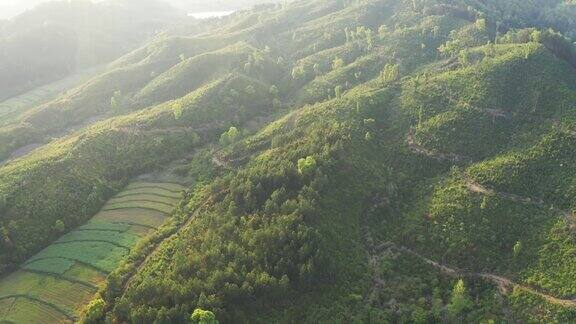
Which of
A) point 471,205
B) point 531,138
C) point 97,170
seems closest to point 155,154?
point 97,170

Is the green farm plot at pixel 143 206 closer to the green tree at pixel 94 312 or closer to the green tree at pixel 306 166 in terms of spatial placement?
the green tree at pixel 306 166

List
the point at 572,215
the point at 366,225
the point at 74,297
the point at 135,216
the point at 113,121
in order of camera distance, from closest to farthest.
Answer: the point at 74,297, the point at 572,215, the point at 366,225, the point at 135,216, the point at 113,121

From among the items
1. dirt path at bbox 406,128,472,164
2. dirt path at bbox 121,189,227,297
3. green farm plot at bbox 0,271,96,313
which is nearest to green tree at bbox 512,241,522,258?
dirt path at bbox 406,128,472,164

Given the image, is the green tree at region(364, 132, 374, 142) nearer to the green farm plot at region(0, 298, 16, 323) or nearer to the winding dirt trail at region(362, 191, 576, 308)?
the winding dirt trail at region(362, 191, 576, 308)

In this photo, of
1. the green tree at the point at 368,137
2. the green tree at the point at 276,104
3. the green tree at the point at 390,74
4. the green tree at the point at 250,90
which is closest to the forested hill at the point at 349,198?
the green tree at the point at 390,74

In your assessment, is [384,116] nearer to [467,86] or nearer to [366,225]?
[467,86]

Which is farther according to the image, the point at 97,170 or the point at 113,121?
the point at 113,121

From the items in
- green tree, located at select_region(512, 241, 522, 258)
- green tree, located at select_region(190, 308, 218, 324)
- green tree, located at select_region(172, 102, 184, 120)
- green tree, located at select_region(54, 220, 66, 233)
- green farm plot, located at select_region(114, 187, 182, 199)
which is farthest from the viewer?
green tree, located at select_region(172, 102, 184, 120)
